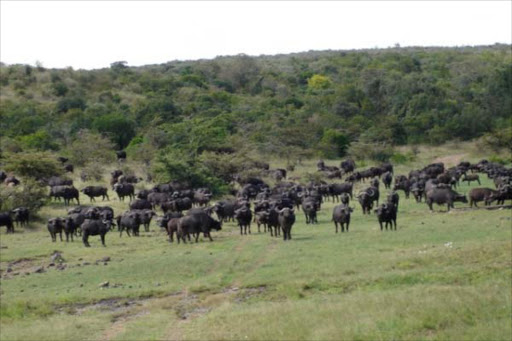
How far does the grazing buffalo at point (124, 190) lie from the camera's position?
1842 inches

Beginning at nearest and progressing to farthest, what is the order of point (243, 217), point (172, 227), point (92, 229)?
1. point (92, 229)
2. point (172, 227)
3. point (243, 217)

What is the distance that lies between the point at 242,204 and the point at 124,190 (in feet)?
38.0

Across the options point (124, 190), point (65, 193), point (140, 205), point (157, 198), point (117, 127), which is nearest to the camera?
point (140, 205)

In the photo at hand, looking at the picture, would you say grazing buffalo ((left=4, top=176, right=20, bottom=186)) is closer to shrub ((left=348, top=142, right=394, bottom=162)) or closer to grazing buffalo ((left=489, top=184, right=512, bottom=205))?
grazing buffalo ((left=489, top=184, right=512, bottom=205))

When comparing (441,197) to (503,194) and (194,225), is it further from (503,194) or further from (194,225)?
Result: (194,225)

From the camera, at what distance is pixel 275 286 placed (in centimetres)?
2288

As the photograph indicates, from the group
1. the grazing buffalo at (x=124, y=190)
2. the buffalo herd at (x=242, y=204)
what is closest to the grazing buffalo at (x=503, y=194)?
the buffalo herd at (x=242, y=204)

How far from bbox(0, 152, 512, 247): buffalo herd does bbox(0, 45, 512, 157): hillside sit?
1299cm

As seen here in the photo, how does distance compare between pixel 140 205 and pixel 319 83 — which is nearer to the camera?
pixel 140 205

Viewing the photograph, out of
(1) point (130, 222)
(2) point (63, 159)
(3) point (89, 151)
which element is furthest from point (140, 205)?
(3) point (89, 151)

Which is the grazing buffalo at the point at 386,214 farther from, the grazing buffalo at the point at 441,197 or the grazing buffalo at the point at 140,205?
the grazing buffalo at the point at 140,205

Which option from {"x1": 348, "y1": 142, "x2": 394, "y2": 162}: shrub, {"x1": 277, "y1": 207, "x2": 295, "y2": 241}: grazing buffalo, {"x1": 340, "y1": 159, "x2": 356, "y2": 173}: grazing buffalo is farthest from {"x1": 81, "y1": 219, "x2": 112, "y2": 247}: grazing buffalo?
{"x1": 348, "y1": 142, "x2": 394, "y2": 162}: shrub

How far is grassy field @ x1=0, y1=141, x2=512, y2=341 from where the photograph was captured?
17.9m

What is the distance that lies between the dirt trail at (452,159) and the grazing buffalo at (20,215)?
43.1 metres
